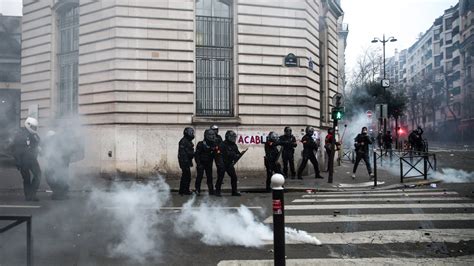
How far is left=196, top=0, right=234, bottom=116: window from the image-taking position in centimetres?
1447

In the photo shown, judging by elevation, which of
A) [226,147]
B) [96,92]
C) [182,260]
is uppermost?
[96,92]

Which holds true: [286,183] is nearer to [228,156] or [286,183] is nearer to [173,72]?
[228,156]

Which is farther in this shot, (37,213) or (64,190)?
(64,190)

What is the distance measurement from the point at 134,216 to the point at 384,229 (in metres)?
3.94

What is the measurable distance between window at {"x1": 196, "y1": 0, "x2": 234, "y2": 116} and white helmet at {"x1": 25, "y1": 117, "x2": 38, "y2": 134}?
6.40 meters

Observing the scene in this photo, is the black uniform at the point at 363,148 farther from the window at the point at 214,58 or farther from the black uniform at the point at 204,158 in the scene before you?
the black uniform at the point at 204,158

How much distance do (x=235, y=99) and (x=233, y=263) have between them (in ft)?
33.1

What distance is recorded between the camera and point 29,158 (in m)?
8.89

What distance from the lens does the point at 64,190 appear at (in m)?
9.29

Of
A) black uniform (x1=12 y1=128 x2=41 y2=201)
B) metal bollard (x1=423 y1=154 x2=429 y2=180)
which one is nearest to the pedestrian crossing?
metal bollard (x1=423 y1=154 x2=429 y2=180)

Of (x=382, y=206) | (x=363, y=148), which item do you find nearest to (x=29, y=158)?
(x=382, y=206)

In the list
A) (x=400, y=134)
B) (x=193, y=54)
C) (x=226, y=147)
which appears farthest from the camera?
(x=400, y=134)

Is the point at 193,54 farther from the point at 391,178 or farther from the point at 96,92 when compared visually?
the point at 391,178

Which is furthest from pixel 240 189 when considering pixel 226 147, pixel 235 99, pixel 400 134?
pixel 400 134
